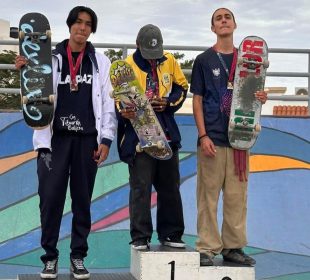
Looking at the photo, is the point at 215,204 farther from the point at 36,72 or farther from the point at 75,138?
the point at 36,72

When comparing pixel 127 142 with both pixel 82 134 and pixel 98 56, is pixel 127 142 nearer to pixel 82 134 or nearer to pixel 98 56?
pixel 82 134

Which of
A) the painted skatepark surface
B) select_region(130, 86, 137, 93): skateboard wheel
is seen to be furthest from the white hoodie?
the painted skatepark surface

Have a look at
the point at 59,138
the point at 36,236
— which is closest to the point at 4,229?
the point at 36,236

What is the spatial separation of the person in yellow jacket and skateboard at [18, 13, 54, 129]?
58 centimetres

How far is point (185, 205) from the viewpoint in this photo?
7.98m

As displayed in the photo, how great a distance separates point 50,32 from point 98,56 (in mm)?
438

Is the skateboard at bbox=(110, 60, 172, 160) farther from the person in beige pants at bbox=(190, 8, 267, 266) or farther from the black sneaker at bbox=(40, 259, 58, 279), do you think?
the black sneaker at bbox=(40, 259, 58, 279)

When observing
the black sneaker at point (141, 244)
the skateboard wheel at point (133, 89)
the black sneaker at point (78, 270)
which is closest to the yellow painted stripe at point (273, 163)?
the black sneaker at point (141, 244)

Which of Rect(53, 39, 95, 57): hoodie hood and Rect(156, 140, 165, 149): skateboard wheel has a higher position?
Rect(53, 39, 95, 57): hoodie hood

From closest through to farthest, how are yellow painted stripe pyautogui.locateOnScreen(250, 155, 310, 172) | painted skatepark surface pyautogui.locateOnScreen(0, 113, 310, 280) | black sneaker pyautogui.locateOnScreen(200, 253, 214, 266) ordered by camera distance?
black sneaker pyautogui.locateOnScreen(200, 253, 214, 266) < painted skatepark surface pyautogui.locateOnScreen(0, 113, 310, 280) < yellow painted stripe pyautogui.locateOnScreen(250, 155, 310, 172)

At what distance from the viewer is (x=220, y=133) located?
192 inches

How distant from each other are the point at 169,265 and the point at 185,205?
333cm

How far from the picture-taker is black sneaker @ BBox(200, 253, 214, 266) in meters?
4.73

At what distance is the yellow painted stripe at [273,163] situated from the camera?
27.4ft
